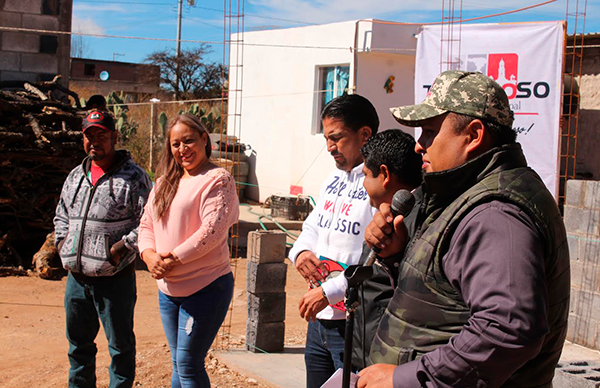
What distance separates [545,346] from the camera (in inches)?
67.1

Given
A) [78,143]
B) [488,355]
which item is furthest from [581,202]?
[78,143]

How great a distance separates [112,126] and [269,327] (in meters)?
2.45

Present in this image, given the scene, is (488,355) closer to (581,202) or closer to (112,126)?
(112,126)

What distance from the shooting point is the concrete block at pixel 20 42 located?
9914 mm

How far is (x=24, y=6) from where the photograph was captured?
9945 millimetres

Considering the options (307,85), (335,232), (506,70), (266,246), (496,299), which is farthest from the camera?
(307,85)

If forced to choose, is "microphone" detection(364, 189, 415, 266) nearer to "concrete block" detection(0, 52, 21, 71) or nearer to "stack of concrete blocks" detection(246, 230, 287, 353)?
"stack of concrete blocks" detection(246, 230, 287, 353)

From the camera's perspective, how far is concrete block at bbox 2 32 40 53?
9.91m

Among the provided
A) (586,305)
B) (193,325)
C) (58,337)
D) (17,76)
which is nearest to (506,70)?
(586,305)

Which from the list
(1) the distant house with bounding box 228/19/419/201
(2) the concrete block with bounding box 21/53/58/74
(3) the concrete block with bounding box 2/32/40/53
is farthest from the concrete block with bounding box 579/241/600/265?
(3) the concrete block with bounding box 2/32/40/53

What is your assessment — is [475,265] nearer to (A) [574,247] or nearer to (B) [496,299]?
(B) [496,299]

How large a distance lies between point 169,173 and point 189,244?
51 cm

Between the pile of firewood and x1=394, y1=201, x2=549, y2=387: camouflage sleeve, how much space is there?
8121mm

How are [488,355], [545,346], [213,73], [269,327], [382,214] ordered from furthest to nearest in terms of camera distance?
[213,73]
[269,327]
[382,214]
[545,346]
[488,355]
